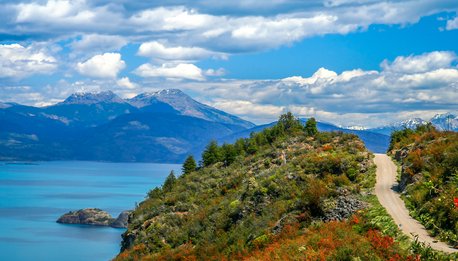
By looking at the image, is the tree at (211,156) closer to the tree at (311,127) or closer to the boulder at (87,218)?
the tree at (311,127)

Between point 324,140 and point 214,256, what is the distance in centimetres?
3214

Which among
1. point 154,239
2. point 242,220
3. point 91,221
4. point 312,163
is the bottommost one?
point 91,221

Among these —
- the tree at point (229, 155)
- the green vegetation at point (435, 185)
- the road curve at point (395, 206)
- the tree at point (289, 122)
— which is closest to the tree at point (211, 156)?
the tree at point (229, 155)

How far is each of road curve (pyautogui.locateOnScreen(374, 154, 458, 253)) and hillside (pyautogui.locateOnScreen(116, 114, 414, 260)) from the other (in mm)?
1075

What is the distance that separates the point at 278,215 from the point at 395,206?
710 centimetres

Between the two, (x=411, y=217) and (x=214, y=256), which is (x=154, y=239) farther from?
(x=411, y=217)

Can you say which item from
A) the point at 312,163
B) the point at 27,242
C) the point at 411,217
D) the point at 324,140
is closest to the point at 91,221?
the point at 27,242

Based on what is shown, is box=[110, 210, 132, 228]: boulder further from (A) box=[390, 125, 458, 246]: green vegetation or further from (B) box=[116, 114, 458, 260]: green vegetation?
(A) box=[390, 125, 458, 246]: green vegetation

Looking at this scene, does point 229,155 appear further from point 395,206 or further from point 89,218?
point 89,218

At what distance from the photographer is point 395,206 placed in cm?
3106

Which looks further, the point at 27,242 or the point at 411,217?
the point at 27,242

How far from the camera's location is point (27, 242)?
139m

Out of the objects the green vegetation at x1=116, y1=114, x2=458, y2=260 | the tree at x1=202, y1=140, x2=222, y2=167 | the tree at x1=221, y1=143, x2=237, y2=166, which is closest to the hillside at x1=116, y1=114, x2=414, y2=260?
the green vegetation at x1=116, y1=114, x2=458, y2=260

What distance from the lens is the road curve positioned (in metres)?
23.9
